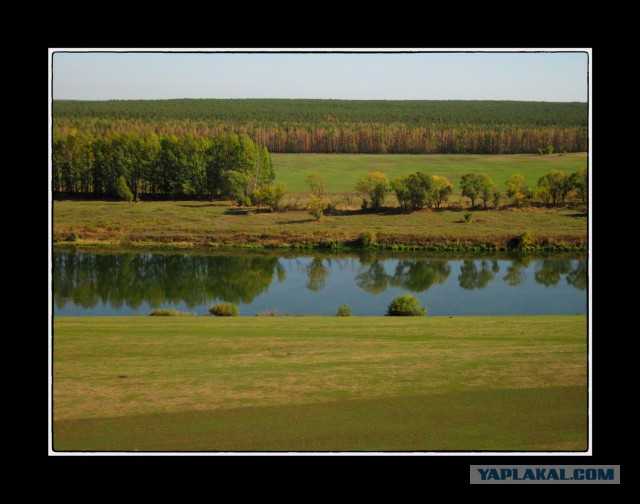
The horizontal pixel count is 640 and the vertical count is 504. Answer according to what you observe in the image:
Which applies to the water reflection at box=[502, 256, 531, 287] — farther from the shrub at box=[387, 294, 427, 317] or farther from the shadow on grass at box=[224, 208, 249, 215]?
the shadow on grass at box=[224, 208, 249, 215]

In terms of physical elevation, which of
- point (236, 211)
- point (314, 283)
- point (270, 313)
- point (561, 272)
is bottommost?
point (270, 313)

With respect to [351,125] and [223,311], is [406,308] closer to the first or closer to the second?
[223,311]

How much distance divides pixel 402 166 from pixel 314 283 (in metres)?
8.66

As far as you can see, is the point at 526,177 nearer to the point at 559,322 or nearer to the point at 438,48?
the point at 559,322

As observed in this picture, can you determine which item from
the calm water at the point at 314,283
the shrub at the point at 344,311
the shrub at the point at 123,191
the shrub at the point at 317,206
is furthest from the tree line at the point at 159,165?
the shrub at the point at 344,311

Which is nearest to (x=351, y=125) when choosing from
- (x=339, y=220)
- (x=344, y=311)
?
(x=339, y=220)

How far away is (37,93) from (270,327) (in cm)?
616

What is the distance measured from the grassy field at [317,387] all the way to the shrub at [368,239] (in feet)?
36.9

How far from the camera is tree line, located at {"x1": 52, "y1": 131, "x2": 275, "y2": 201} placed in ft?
71.1

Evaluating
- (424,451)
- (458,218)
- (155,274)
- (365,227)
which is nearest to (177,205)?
(155,274)

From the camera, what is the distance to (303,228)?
965 inches

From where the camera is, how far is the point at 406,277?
21.5 meters

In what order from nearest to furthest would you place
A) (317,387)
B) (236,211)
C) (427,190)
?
(317,387) → (236,211) → (427,190)

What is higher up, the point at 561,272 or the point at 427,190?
the point at 427,190
